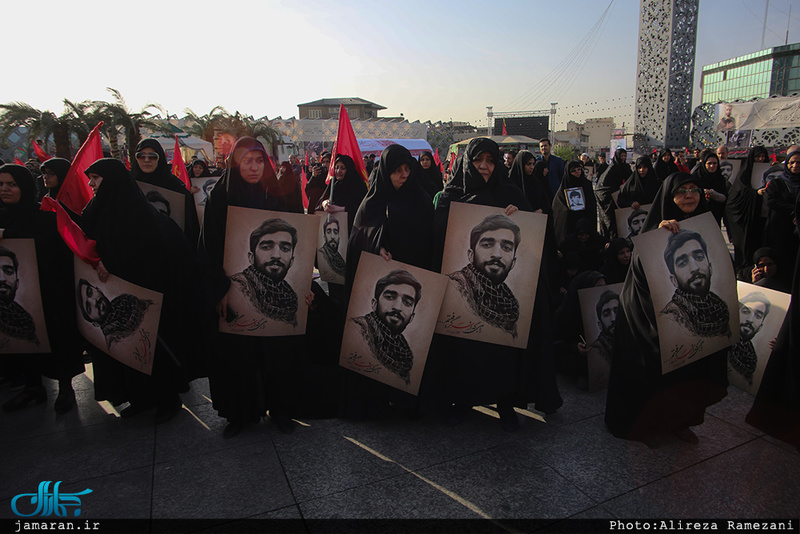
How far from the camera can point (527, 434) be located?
10.1 feet

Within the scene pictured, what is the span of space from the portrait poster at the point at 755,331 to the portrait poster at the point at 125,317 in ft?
13.2

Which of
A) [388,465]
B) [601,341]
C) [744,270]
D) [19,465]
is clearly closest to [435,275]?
[388,465]

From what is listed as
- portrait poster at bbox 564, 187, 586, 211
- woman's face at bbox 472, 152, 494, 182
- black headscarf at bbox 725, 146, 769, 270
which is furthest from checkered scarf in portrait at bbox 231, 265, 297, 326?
black headscarf at bbox 725, 146, 769, 270

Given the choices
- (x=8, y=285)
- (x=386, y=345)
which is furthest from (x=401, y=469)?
(x=8, y=285)

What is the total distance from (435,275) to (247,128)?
84.2 feet

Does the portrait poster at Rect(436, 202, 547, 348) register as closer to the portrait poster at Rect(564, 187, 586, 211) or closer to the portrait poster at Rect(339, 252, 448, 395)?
the portrait poster at Rect(339, 252, 448, 395)

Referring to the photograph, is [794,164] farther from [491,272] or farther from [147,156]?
[147,156]

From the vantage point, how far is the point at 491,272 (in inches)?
119

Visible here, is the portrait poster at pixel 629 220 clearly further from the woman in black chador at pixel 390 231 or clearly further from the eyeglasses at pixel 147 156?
the eyeglasses at pixel 147 156

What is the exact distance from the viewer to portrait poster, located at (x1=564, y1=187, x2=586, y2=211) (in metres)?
6.56

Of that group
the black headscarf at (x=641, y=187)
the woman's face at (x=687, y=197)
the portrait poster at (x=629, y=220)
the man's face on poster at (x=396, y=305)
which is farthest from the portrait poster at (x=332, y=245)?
the black headscarf at (x=641, y=187)

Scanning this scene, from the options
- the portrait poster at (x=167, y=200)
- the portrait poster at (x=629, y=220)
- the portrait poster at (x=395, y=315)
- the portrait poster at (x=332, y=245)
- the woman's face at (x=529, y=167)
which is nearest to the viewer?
the portrait poster at (x=395, y=315)

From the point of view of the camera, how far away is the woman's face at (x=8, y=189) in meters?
3.46

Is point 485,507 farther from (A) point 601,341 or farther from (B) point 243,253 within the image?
(B) point 243,253
